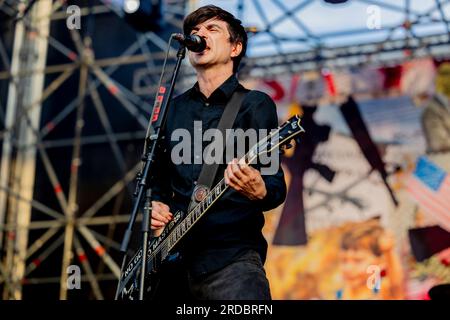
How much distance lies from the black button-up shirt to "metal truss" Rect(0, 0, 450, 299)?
4329 millimetres

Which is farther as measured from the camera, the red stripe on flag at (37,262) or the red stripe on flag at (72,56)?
the red stripe on flag at (72,56)

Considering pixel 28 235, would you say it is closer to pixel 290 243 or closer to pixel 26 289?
pixel 26 289

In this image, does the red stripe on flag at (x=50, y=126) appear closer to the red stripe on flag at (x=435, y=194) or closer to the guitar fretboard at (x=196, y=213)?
the red stripe on flag at (x=435, y=194)

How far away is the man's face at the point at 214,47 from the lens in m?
3.02

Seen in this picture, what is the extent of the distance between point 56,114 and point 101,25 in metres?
1.26

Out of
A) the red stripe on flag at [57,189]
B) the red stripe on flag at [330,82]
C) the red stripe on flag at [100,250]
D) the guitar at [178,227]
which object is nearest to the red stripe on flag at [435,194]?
the red stripe on flag at [330,82]

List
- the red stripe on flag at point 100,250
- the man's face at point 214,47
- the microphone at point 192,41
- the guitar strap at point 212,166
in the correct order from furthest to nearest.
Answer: the red stripe on flag at point 100,250 < the man's face at point 214,47 < the microphone at point 192,41 < the guitar strap at point 212,166

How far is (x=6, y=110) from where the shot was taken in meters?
8.50

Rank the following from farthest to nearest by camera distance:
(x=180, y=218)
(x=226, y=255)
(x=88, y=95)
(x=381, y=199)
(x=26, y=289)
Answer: (x=88, y=95)
(x=26, y=289)
(x=381, y=199)
(x=180, y=218)
(x=226, y=255)

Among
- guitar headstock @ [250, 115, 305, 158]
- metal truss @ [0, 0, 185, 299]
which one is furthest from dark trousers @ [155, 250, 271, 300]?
metal truss @ [0, 0, 185, 299]

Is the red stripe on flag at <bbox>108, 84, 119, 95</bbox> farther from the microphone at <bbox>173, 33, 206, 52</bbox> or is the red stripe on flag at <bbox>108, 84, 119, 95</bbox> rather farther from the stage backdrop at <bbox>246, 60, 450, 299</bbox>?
the microphone at <bbox>173, 33, 206, 52</bbox>

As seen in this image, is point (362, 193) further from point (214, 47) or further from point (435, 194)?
Answer: point (214, 47)

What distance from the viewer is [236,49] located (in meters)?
3.12
